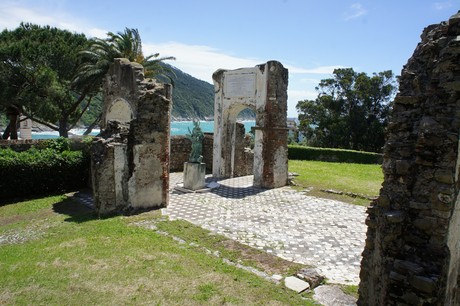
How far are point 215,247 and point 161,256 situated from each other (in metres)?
1.30

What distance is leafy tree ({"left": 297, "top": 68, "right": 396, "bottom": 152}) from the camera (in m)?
32.8

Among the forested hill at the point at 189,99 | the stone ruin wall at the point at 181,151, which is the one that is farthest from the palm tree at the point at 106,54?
the forested hill at the point at 189,99

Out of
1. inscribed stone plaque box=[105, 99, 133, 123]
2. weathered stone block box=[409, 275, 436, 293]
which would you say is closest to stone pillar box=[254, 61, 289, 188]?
inscribed stone plaque box=[105, 99, 133, 123]

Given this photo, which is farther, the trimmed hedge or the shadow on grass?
the trimmed hedge

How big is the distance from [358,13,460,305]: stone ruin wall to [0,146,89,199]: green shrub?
468 inches

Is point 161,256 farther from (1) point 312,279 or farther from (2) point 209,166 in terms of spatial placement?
(2) point 209,166

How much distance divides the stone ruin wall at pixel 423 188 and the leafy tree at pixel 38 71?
22.2 meters

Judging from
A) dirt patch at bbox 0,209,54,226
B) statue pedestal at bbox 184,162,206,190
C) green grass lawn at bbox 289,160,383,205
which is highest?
statue pedestal at bbox 184,162,206,190

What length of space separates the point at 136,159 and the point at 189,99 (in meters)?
69.8

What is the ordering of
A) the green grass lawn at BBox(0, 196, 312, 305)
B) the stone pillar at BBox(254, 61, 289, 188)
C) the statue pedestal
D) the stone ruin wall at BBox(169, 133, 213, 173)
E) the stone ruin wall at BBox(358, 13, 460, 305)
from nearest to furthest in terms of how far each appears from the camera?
the stone ruin wall at BBox(358, 13, 460, 305), the green grass lawn at BBox(0, 196, 312, 305), the statue pedestal, the stone pillar at BBox(254, 61, 289, 188), the stone ruin wall at BBox(169, 133, 213, 173)

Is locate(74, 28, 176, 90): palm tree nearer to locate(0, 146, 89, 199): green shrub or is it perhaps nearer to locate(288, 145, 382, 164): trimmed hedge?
locate(0, 146, 89, 199): green shrub

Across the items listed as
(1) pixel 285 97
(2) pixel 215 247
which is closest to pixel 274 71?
(1) pixel 285 97

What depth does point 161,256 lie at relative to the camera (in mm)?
6645

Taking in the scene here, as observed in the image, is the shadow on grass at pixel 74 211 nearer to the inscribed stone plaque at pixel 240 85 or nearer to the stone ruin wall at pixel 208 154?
the stone ruin wall at pixel 208 154
